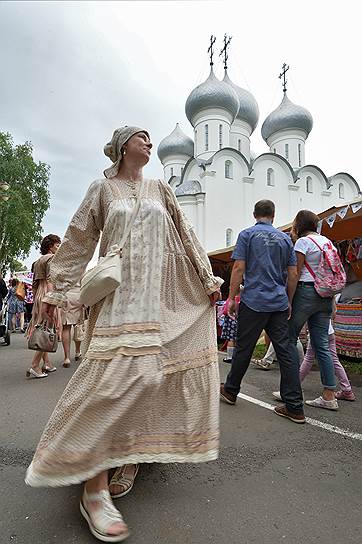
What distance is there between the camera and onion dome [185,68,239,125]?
32344 millimetres

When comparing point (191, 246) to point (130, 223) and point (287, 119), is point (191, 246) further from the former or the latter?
point (287, 119)

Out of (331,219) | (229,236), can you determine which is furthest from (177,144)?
(331,219)

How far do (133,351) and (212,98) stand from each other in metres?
34.1

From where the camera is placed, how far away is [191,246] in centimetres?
217

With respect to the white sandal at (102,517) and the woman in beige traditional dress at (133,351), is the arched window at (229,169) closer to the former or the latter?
the woman in beige traditional dress at (133,351)

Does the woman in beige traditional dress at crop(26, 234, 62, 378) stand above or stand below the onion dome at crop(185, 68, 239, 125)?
below

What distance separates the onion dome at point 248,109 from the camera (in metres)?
36.8

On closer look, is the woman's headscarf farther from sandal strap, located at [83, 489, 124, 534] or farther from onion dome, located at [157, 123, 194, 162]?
onion dome, located at [157, 123, 194, 162]

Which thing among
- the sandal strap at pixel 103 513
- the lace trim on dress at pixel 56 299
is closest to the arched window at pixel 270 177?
the lace trim on dress at pixel 56 299

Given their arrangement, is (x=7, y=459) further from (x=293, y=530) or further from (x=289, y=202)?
(x=289, y=202)

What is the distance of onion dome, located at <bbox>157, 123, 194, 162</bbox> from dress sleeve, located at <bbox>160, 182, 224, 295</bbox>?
3585 centimetres

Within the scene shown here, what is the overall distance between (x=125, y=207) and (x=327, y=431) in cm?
240

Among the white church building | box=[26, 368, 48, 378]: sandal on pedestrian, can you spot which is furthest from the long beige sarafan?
the white church building

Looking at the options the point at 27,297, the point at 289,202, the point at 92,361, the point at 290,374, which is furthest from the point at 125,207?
the point at 289,202
